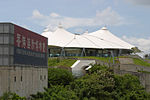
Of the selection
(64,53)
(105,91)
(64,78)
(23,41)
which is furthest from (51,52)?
(23,41)

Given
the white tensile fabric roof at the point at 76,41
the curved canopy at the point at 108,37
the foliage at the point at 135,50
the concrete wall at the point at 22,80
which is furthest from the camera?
the curved canopy at the point at 108,37

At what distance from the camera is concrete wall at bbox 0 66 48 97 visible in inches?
1118

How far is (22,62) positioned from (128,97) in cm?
1842

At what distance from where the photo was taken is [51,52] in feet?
319

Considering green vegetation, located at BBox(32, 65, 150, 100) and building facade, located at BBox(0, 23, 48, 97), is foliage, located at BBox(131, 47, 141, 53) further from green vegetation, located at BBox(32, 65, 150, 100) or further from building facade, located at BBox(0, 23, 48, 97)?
building facade, located at BBox(0, 23, 48, 97)

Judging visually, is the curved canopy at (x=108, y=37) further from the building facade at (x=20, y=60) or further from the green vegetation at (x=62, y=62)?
the building facade at (x=20, y=60)

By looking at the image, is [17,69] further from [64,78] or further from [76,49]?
[76,49]

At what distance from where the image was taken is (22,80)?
102 ft

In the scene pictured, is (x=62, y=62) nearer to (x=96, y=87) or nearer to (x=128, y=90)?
(x=128, y=90)

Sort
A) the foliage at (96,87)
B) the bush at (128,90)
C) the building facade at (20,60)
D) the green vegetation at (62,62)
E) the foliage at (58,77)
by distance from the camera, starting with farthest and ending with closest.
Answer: the green vegetation at (62,62) < the foliage at (58,77) < the bush at (128,90) < the foliage at (96,87) < the building facade at (20,60)

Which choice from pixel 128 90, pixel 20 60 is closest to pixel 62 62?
pixel 128 90

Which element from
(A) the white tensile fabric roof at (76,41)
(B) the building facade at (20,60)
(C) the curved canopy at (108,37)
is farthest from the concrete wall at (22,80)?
(C) the curved canopy at (108,37)

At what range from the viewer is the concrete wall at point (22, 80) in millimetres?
28406

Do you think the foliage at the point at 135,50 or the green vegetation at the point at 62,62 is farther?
the foliage at the point at 135,50
